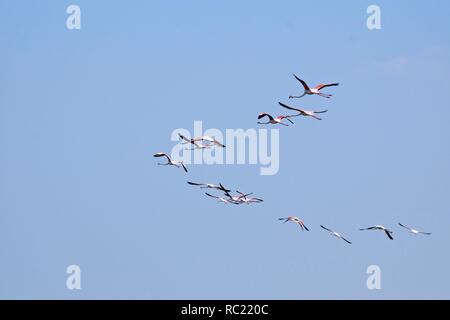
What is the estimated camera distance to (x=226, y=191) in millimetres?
32344

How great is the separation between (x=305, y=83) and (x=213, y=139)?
2.43 meters

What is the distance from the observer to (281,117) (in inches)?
1278

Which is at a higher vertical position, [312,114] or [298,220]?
[312,114]

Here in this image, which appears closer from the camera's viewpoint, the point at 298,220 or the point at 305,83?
the point at 305,83
